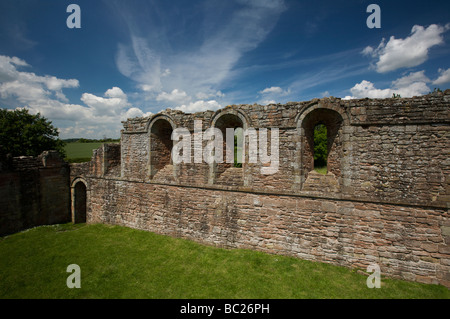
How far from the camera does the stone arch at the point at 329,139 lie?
6.65 metres

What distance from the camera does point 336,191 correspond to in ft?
21.8

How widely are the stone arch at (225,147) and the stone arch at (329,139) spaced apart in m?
2.10

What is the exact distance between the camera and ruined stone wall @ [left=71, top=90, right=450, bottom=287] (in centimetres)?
575

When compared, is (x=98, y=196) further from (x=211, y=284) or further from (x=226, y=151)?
(x=211, y=284)

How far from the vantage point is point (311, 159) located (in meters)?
7.61

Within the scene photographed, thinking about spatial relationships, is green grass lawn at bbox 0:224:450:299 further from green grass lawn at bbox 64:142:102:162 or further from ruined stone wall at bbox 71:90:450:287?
green grass lawn at bbox 64:142:102:162

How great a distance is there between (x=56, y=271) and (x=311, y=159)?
10.1m

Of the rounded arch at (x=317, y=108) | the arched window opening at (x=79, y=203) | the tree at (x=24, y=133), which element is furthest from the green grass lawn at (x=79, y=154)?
the rounded arch at (x=317, y=108)

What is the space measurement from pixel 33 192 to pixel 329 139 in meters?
16.1

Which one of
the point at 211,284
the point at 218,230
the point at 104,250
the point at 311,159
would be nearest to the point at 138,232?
the point at 104,250

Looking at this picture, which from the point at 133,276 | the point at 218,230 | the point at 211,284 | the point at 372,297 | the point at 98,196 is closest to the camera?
the point at 372,297

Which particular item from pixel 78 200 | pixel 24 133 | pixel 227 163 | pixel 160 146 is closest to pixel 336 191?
pixel 227 163

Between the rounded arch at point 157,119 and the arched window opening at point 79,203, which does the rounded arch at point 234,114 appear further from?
the arched window opening at point 79,203

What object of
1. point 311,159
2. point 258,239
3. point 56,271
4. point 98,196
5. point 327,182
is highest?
point 311,159
